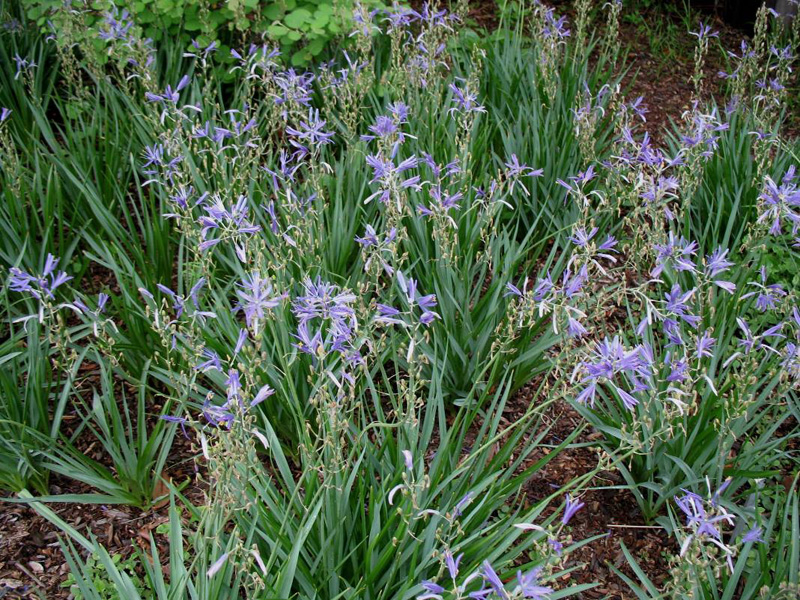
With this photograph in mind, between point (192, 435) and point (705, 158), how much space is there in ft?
8.17

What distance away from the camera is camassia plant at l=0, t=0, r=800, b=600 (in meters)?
1.85

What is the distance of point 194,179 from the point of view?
3.18m

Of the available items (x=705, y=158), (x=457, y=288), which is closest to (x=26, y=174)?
(x=457, y=288)

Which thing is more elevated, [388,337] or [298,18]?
[298,18]

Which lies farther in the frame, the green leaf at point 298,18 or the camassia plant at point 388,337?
the green leaf at point 298,18

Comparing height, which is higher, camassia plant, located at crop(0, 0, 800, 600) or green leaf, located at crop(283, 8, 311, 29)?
green leaf, located at crop(283, 8, 311, 29)

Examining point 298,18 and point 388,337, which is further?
point 298,18

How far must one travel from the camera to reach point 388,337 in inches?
109

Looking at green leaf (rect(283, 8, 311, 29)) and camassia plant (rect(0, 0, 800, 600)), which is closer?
camassia plant (rect(0, 0, 800, 600))

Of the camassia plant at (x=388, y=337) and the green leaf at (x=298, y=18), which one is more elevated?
the green leaf at (x=298, y=18)

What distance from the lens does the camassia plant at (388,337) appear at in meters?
1.85

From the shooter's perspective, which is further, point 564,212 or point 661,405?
point 564,212

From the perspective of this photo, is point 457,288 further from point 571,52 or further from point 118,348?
point 571,52

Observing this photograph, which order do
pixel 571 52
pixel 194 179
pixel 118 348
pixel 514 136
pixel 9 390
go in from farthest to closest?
pixel 571 52, pixel 514 136, pixel 194 179, pixel 118 348, pixel 9 390
